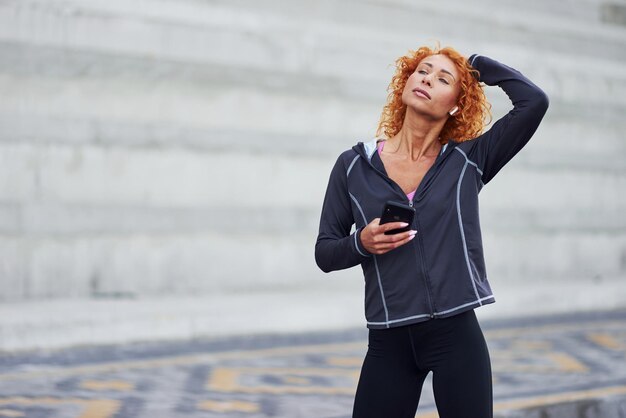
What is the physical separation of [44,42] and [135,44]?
2.27 feet

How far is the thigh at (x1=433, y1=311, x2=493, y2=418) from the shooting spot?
2.88 m

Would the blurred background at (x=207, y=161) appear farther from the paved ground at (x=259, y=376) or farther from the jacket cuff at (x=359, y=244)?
the jacket cuff at (x=359, y=244)

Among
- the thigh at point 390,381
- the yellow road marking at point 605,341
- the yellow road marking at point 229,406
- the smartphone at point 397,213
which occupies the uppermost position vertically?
the smartphone at point 397,213

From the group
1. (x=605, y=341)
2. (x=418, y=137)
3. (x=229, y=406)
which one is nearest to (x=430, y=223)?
(x=418, y=137)

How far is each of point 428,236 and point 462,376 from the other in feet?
1.23

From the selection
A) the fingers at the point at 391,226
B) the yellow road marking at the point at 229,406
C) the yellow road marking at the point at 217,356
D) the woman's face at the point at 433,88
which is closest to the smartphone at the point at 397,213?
the fingers at the point at 391,226

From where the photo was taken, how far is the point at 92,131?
8.02 metres

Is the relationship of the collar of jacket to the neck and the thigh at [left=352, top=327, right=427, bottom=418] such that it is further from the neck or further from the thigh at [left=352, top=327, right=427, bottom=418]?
the thigh at [left=352, top=327, right=427, bottom=418]

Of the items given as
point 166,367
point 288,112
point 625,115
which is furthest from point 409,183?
point 625,115

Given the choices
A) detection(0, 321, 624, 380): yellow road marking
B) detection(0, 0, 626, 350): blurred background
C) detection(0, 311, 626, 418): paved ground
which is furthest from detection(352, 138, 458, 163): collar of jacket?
detection(0, 0, 626, 350): blurred background

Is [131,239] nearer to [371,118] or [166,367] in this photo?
[166,367]

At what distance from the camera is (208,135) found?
28.1 ft

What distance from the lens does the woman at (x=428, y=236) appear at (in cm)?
290

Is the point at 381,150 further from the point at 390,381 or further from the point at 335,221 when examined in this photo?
the point at 390,381
